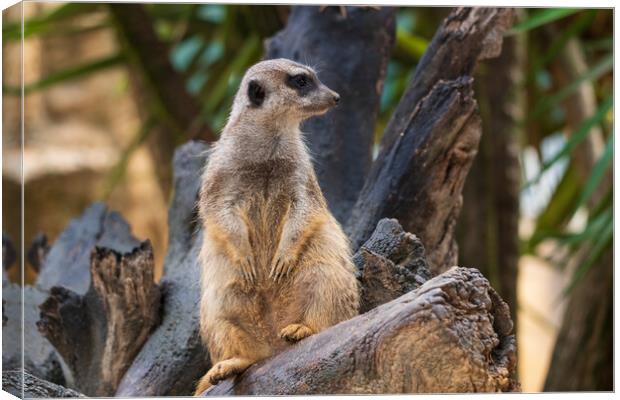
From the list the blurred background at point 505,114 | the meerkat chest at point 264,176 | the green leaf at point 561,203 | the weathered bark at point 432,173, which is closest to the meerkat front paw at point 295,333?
the meerkat chest at point 264,176

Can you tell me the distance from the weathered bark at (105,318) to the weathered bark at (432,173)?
2.38ft

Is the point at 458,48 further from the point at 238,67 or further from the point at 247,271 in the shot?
the point at 238,67

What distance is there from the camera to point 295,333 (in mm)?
2441

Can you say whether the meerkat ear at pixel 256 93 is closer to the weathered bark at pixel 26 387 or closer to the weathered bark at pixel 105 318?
the weathered bark at pixel 105 318

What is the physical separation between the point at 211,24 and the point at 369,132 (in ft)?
6.77

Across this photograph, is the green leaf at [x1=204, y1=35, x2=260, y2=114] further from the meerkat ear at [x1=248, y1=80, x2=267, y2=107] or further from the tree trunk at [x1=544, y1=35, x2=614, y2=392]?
the meerkat ear at [x1=248, y1=80, x2=267, y2=107]

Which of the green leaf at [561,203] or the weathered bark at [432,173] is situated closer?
the weathered bark at [432,173]

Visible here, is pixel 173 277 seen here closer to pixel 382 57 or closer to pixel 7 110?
pixel 7 110

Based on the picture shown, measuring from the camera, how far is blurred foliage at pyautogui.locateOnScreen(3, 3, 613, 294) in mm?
4594

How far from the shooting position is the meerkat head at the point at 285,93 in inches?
103

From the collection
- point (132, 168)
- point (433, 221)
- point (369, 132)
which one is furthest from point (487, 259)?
point (132, 168)

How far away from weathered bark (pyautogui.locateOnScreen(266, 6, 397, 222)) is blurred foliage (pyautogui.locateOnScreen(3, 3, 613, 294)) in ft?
2.06

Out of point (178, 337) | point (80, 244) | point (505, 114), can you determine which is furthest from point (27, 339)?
point (505, 114)

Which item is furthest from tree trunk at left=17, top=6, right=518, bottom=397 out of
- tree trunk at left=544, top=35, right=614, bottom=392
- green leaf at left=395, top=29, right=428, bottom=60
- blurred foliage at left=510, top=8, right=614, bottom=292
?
tree trunk at left=544, top=35, right=614, bottom=392
